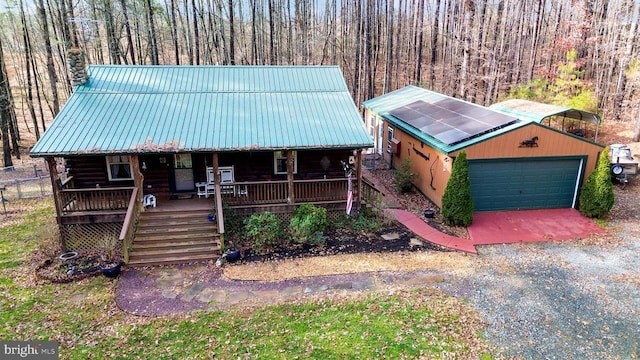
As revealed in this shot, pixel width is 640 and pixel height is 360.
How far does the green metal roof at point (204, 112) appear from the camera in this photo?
38.1 feet

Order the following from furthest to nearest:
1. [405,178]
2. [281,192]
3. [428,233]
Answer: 1. [405,178]
2. [281,192]
3. [428,233]

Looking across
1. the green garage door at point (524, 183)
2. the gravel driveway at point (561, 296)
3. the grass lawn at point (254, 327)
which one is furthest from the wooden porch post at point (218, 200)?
the green garage door at point (524, 183)

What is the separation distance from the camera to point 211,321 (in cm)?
855

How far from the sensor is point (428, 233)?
12867 millimetres

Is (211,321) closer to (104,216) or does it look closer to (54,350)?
(54,350)

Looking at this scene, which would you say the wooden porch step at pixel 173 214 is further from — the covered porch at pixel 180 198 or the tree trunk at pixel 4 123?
the tree trunk at pixel 4 123

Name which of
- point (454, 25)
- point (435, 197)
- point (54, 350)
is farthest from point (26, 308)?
point (454, 25)

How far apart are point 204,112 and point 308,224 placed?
5.21 metres

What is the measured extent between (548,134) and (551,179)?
1.75 m

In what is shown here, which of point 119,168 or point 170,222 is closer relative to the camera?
point 170,222

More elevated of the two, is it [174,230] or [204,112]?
[204,112]

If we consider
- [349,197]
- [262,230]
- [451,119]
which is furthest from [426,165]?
[262,230]

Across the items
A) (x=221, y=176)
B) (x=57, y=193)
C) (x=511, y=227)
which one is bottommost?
(x=511, y=227)

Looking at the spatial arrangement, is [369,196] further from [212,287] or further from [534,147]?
[212,287]
